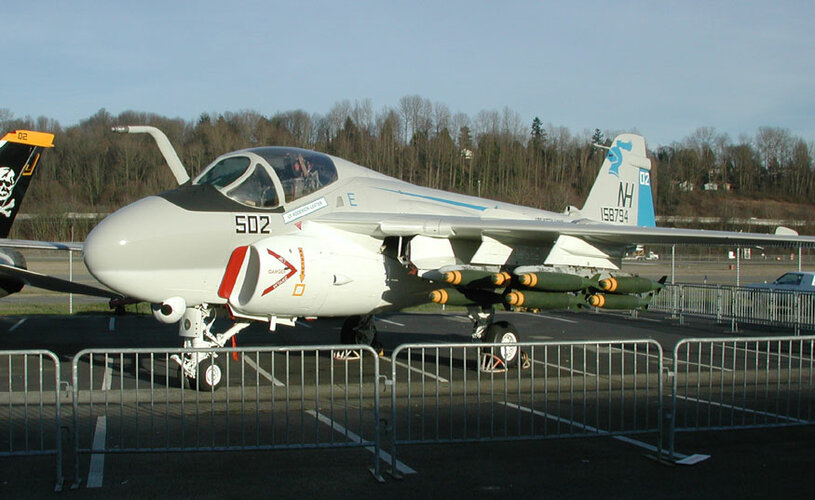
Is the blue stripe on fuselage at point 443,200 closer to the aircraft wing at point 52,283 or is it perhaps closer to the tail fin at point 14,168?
the aircraft wing at point 52,283

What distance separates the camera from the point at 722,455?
6.83 metres

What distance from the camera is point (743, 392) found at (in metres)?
8.55

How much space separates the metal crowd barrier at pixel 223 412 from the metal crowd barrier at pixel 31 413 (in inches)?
8.3

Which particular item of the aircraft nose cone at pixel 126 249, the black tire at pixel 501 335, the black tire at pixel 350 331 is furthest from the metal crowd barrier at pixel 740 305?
the aircraft nose cone at pixel 126 249

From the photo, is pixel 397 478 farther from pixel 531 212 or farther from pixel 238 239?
pixel 531 212

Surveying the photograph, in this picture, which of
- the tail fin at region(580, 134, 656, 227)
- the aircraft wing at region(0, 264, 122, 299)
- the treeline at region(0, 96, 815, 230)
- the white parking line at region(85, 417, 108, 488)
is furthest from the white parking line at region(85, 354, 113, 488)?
the treeline at region(0, 96, 815, 230)

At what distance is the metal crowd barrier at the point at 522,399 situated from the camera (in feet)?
21.8

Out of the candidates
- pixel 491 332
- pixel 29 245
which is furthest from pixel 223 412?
pixel 29 245

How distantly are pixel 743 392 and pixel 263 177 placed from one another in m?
6.63

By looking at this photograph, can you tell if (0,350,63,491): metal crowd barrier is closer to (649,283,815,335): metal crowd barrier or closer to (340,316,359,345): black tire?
(340,316,359,345): black tire

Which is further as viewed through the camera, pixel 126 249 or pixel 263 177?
pixel 263 177

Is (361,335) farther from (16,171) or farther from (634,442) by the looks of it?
(16,171)

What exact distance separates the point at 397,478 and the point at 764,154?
100420 mm

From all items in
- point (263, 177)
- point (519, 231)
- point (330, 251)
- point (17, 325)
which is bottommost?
point (17, 325)
